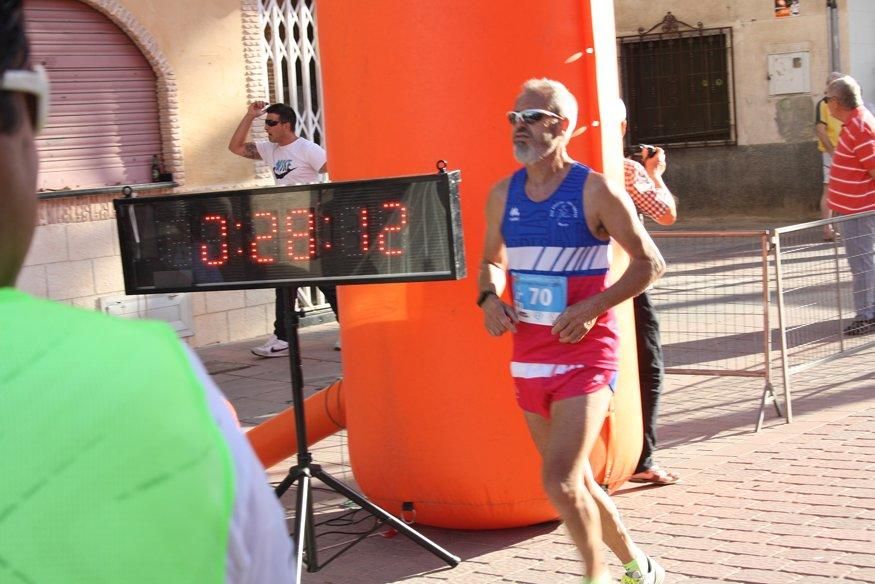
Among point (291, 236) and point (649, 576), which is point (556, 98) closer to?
point (291, 236)

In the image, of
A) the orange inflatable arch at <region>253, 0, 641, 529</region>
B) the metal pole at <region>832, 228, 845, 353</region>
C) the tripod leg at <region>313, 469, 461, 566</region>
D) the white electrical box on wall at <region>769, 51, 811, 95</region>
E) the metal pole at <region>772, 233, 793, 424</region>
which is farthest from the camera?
the white electrical box on wall at <region>769, 51, 811, 95</region>

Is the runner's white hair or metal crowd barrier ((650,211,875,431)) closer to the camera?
the runner's white hair

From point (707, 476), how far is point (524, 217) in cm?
235

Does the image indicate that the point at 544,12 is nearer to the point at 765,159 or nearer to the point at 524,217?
the point at 524,217

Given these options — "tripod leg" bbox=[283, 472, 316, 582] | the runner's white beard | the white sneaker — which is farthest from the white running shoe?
the white sneaker

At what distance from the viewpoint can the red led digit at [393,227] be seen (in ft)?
15.9

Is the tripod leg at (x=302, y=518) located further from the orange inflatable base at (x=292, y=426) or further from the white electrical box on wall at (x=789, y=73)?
the white electrical box on wall at (x=789, y=73)

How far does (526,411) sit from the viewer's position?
14.7 feet

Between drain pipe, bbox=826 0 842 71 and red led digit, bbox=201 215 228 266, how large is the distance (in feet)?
50.2

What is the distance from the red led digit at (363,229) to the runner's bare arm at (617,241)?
908mm

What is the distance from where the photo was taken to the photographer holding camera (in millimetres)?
5969

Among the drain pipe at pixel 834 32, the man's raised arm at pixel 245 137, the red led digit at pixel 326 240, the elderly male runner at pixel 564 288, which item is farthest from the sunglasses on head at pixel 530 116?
the drain pipe at pixel 834 32

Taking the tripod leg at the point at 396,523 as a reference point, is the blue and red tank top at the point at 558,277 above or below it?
above

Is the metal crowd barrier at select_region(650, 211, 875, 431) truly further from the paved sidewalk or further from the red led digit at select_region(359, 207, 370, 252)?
the red led digit at select_region(359, 207, 370, 252)
